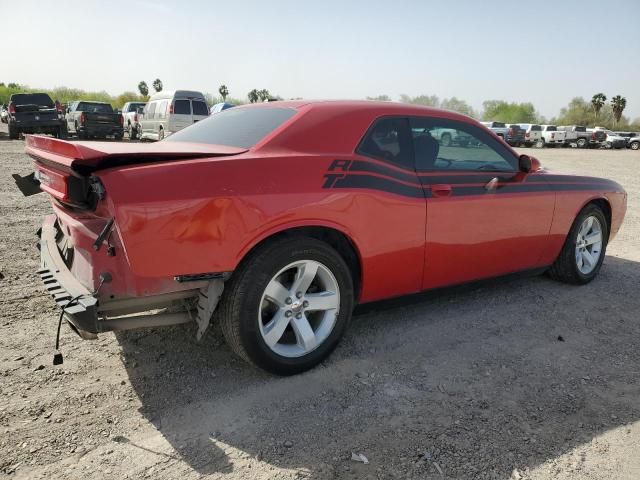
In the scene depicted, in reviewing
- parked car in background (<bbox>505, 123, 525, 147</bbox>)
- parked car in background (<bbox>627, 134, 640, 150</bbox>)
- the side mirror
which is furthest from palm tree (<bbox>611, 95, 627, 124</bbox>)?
the side mirror

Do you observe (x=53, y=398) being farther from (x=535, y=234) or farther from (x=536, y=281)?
(x=536, y=281)

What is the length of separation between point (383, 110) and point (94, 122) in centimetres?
1913

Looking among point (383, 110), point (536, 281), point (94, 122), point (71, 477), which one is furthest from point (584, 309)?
point (94, 122)

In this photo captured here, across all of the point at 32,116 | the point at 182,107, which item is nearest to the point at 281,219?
the point at 182,107

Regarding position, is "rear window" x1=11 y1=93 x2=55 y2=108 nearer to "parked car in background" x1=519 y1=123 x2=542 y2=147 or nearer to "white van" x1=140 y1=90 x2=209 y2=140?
"white van" x1=140 y1=90 x2=209 y2=140

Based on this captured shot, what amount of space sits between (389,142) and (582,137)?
36.4 meters

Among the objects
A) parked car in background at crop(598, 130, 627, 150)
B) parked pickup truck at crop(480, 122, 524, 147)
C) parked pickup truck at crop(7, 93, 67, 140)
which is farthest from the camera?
parked car in background at crop(598, 130, 627, 150)

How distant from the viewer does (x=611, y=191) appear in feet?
16.1

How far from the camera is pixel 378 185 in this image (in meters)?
3.20

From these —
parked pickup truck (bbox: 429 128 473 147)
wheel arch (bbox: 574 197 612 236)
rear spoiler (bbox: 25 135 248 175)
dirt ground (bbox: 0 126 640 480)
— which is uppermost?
parked pickup truck (bbox: 429 128 473 147)

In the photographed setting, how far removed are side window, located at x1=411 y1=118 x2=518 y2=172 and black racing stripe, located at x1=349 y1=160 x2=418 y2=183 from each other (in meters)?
0.15

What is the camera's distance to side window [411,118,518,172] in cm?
354

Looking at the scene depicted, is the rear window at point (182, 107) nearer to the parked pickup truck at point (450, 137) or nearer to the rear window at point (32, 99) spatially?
the rear window at point (32, 99)

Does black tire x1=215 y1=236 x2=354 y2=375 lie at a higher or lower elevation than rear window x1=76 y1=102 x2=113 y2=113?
lower
